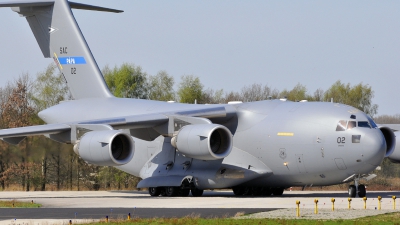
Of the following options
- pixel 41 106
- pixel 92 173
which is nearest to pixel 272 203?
pixel 92 173

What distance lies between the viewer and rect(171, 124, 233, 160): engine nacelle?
22.0m

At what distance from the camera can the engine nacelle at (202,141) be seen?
21984 millimetres

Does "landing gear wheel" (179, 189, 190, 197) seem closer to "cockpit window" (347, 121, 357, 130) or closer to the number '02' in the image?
the number '02'

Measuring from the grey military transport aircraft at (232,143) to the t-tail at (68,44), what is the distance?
1.31m

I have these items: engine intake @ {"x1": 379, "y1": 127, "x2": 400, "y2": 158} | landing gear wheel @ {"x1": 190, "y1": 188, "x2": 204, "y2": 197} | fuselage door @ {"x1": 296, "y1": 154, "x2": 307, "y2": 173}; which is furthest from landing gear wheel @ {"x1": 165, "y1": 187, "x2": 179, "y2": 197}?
engine intake @ {"x1": 379, "y1": 127, "x2": 400, "y2": 158}

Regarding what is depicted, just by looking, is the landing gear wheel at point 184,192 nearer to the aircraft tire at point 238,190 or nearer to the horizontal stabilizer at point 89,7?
the aircraft tire at point 238,190

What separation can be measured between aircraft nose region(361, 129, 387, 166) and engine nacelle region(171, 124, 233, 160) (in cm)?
383

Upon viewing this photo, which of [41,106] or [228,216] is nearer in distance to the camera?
[228,216]

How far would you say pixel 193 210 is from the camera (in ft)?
56.9

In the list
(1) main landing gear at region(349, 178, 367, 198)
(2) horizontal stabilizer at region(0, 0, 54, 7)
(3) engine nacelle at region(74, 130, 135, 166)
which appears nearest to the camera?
(3) engine nacelle at region(74, 130, 135, 166)

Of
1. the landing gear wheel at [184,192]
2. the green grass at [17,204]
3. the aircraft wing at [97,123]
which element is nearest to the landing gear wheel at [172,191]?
the landing gear wheel at [184,192]

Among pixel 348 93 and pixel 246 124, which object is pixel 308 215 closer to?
pixel 246 124

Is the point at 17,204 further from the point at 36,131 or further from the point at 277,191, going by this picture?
the point at 277,191

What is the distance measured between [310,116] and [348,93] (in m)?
30.3
